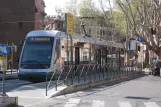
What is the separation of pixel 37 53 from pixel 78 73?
3826 millimetres

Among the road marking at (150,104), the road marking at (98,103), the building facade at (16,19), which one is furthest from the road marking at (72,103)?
the building facade at (16,19)

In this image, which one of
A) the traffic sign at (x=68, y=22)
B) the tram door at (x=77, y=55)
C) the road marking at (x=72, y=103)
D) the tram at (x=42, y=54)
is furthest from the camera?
the tram door at (x=77, y=55)

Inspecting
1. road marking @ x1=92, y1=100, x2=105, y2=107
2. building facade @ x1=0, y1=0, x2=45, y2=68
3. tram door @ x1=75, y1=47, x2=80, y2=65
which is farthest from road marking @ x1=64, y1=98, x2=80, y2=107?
building facade @ x1=0, y1=0, x2=45, y2=68

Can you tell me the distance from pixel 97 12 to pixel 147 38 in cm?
2445

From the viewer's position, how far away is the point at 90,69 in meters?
23.7

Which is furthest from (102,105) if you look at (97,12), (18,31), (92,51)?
(97,12)

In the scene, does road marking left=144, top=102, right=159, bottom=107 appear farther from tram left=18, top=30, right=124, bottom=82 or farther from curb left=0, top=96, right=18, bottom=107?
tram left=18, top=30, right=124, bottom=82

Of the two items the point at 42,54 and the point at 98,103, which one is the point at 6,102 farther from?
the point at 42,54

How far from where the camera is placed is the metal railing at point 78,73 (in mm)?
17984

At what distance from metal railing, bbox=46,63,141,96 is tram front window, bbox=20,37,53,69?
1.93 meters

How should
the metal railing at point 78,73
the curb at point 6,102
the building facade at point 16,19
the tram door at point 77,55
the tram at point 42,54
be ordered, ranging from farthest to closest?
the building facade at point 16,19 → the tram door at point 77,55 → the tram at point 42,54 → the metal railing at point 78,73 → the curb at point 6,102

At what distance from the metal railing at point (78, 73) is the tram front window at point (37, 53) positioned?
6.34ft

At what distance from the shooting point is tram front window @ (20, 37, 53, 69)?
23.1m

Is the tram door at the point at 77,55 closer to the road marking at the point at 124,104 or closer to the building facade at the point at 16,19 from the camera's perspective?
the road marking at the point at 124,104
